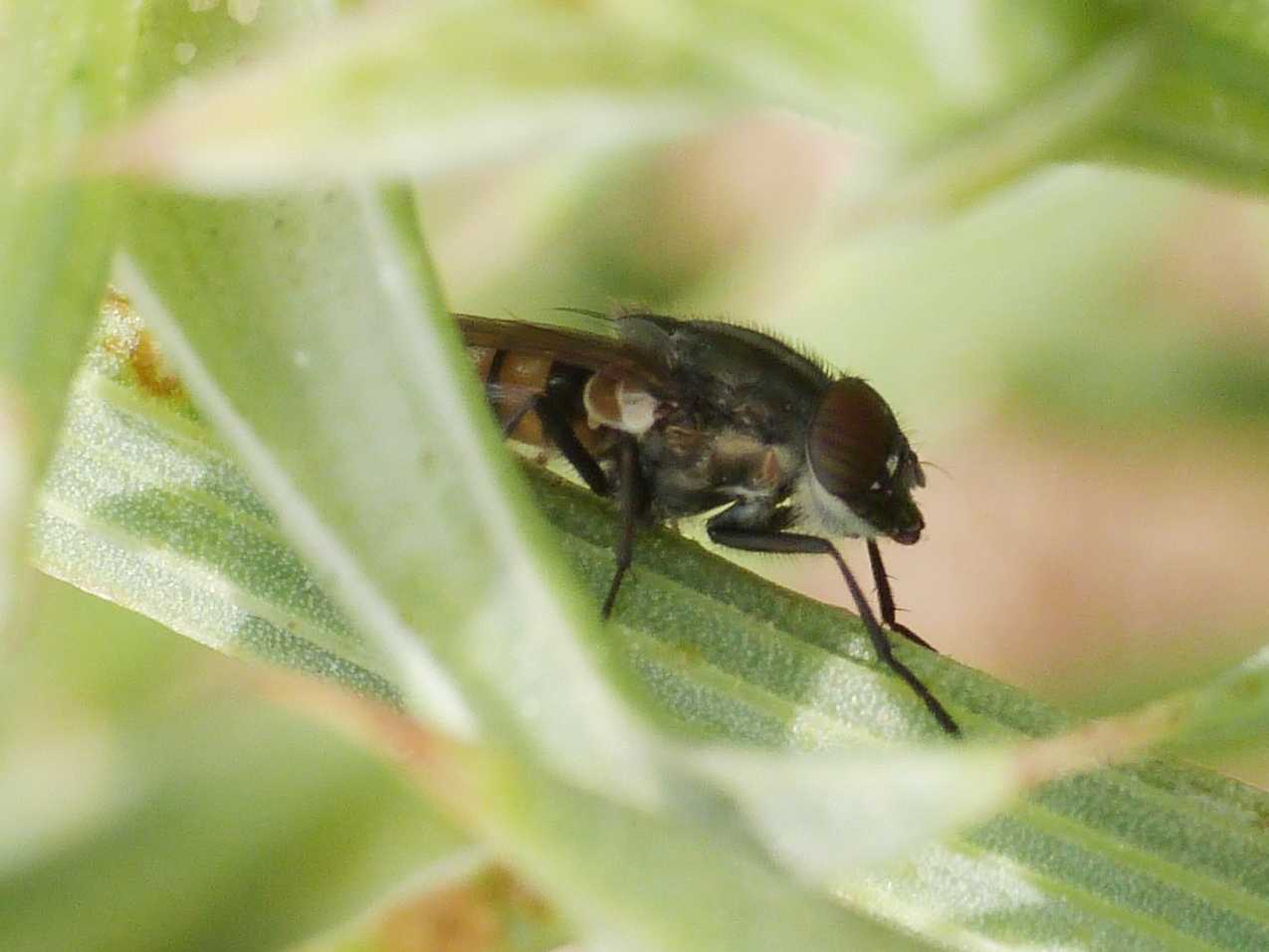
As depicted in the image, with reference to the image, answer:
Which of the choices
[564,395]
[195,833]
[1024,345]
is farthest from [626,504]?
[1024,345]

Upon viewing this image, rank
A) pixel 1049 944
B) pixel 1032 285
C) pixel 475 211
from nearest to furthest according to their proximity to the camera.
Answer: pixel 1049 944 → pixel 1032 285 → pixel 475 211

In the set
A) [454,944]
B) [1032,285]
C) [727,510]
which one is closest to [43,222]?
[454,944]

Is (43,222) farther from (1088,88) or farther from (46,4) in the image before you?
(1088,88)

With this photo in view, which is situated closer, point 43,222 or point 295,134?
point 295,134

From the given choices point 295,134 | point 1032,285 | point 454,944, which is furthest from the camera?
point 1032,285

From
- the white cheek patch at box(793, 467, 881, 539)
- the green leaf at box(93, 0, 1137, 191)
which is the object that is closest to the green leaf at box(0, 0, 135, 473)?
the green leaf at box(93, 0, 1137, 191)

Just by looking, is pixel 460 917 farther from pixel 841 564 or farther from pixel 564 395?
pixel 564 395

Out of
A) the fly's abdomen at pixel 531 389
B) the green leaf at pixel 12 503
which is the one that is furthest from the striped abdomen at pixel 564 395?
the green leaf at pixel 12 503
